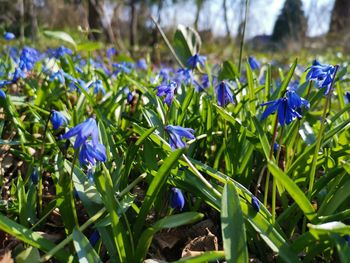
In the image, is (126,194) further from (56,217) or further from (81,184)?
(56,217)

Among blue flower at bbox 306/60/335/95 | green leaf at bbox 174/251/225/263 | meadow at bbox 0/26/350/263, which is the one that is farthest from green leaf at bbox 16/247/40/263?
blue flower at bbox 306/60/335/95

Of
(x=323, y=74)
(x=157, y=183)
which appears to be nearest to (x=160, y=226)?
(x=157, y=183)

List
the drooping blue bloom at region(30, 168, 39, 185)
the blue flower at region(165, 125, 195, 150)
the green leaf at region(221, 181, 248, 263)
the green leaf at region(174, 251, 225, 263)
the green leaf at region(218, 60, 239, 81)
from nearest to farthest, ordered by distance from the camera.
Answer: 1. the green leaf at region(174, 251, 225, 263)
2. the green leaf at region(221, 181, 248, 263)
3. the blue flower at region(165, 125, 195, 150)
4. the drooping blue bloom at region(30, 168, 39, 185)
5. the green leaf at region(218, 60, 239, 81)

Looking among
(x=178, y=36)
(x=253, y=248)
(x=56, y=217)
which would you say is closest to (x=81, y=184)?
(x=56, y=217)

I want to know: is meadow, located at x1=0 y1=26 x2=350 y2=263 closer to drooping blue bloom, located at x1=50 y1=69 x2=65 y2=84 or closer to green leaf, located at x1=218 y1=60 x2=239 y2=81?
drooping blue bloom, located at x1=50 y1=69 x2=65 y2=84

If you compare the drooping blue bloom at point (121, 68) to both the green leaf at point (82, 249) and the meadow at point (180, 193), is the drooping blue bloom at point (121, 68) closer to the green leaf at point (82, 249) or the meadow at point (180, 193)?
the meadow at point (180, 193)

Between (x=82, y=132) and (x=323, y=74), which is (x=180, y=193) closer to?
(x=82, y=132)

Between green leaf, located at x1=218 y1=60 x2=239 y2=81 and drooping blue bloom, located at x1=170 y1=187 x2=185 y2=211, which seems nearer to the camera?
drooping blue bloom, located at x1=170 y1=187 x2=185 y2=211
